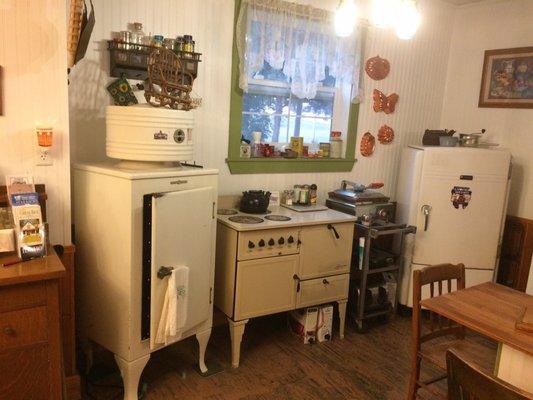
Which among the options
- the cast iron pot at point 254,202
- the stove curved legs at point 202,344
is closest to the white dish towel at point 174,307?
the stove curved legs at point 202,344

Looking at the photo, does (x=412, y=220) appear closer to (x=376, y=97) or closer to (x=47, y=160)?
(x=376, y=97)

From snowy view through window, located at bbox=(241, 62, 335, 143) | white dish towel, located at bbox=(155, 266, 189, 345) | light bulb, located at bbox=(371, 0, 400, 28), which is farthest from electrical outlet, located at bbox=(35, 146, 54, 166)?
→ light bulb, located at bbox=(371, 0, 400, 28)

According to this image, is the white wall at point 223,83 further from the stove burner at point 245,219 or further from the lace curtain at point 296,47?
the stove burner at point 245,219

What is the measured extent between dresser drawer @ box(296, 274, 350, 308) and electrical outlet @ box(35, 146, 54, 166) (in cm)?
163

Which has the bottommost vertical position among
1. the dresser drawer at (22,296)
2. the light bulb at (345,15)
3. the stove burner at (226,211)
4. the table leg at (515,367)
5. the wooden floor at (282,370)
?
the wooden floor at (282,370)

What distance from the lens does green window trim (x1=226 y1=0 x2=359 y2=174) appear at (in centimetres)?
302

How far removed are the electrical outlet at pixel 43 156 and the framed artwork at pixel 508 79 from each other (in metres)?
3.44

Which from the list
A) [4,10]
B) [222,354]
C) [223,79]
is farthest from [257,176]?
[4,10]

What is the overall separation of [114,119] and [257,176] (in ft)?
4.17

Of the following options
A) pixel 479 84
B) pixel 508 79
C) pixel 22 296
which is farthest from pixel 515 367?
pixel 479 84

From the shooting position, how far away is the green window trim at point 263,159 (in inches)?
119

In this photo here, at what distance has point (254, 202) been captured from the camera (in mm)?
2969

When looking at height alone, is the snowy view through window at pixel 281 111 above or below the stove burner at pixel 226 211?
above

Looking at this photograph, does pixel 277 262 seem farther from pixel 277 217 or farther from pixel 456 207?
pixel 456 207
